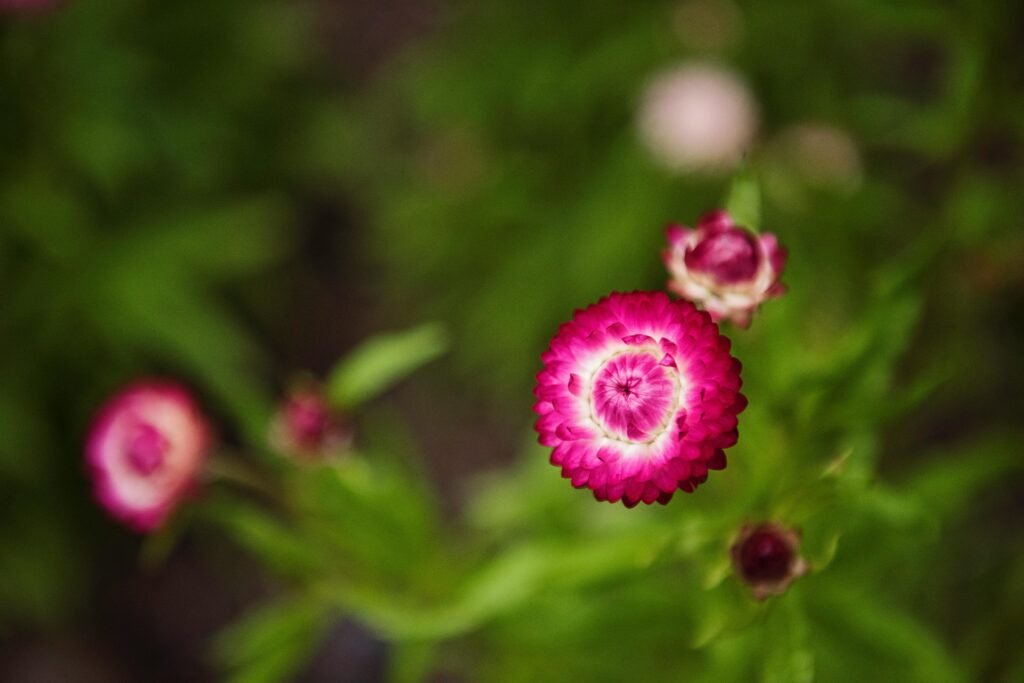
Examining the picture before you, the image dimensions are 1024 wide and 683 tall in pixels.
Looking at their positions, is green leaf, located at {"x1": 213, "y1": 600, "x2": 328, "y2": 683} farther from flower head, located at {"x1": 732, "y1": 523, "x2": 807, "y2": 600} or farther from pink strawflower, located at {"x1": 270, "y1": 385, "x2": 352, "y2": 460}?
flower head, located at {"x1": 732, "y1": 523, "x2": 807, "y2": 600}

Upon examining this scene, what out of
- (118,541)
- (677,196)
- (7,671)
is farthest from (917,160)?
(7,671)

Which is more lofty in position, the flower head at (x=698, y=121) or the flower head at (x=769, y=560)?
the flower head at (x=698, y=121)

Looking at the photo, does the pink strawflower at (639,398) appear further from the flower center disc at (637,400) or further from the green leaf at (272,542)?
the green leaf at (272,542)

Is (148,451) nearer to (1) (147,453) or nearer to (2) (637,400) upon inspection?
(1) (147,453)

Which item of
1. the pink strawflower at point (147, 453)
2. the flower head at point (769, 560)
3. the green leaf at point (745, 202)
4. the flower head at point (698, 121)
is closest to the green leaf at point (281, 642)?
the pink strawflower at point (147, 453)

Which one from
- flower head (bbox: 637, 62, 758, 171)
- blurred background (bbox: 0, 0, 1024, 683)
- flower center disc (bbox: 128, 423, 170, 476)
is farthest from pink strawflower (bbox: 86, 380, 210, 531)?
flower head (bbox: 637, 62, 758, 171)

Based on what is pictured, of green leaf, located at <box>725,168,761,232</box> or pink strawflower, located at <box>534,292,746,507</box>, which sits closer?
pink strawflower, located at <box>534,292,746,507</box>

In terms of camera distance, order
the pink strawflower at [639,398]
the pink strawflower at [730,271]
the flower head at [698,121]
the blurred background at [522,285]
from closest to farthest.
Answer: the pink strawflower at [639,398] → the pink strawflower at [730,271] → the blurred background at [522,285] → the flower head at [698,121]
